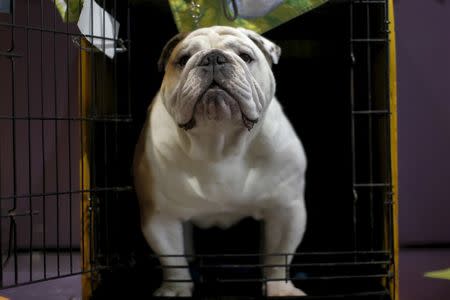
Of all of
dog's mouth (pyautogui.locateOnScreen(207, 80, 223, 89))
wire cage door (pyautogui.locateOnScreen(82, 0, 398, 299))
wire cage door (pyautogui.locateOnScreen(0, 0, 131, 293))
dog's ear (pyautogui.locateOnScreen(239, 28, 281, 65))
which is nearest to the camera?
dog's mouth (pyautogui.locateOnScreen(207, 80, 223, 89))

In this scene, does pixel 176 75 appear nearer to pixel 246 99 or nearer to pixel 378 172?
pixel 246 99

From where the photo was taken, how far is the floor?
1594 millimetres

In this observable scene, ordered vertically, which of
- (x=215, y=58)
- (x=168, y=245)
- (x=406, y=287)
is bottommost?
(x=406, y=287)

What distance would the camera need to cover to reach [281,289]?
1.50 meters

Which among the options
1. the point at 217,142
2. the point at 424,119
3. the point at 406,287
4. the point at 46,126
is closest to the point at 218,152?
the point at 217,142

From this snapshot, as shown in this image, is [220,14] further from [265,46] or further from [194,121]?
[194,121]

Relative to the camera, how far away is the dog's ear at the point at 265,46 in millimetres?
1412

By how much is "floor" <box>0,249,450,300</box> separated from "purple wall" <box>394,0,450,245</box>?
22 cm

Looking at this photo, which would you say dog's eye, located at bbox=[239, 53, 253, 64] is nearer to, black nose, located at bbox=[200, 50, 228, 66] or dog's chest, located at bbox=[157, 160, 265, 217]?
black nose, located at bbox=[200, 50, 228, 66]

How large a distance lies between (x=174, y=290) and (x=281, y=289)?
0.29m

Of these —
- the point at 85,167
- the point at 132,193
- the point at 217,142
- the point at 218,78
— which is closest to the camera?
the point at 218,78

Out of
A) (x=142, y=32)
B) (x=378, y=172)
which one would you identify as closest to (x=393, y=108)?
(x=378, y=172)

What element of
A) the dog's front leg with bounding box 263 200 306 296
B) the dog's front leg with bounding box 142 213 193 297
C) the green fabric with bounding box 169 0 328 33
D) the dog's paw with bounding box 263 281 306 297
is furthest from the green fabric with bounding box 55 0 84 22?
the dog's paw with bounding box 263 281 306 297

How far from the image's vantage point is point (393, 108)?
147 cm
